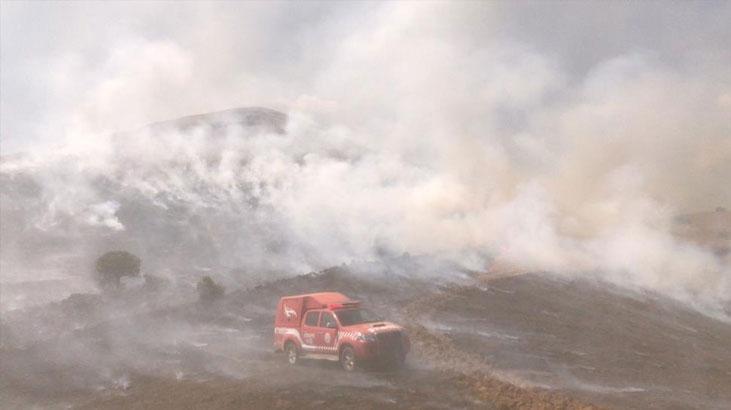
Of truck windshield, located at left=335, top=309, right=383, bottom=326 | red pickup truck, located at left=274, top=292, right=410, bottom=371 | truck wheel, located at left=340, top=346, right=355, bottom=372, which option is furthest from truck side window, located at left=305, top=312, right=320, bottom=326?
truck wheel, located at left=340, top=346, right=355, bottom=372

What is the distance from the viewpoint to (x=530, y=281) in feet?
143

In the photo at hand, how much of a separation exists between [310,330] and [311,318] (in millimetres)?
472

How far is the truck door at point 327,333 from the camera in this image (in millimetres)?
21094

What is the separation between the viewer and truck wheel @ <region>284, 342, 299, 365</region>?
74.4 feet

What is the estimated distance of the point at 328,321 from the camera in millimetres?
21578

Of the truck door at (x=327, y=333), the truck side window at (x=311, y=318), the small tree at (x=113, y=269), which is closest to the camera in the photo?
the truck door at (x=327, y=333)

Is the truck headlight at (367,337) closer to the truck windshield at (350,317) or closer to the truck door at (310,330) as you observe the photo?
the truck windshield at (350,317)

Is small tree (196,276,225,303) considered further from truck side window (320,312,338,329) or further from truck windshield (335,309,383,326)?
truck windshield (335,309,383,326)

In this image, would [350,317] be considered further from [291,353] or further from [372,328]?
[291,353]

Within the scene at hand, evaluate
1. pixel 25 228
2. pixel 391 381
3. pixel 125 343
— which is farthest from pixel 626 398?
pixel 25 228

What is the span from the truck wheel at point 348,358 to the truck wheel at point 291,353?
2.73m

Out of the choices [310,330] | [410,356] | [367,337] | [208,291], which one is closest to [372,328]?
[367,337]

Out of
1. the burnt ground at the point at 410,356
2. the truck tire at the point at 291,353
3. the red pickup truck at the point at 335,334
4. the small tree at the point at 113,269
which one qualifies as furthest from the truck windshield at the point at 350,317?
the small tree at the point at 113,269

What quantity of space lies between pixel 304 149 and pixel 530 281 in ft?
210
